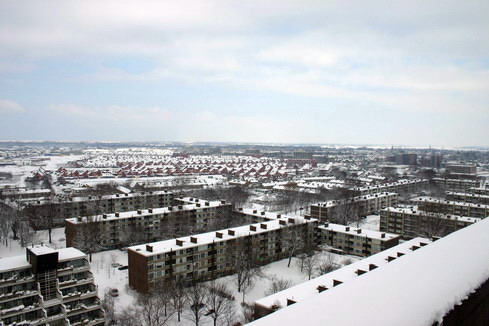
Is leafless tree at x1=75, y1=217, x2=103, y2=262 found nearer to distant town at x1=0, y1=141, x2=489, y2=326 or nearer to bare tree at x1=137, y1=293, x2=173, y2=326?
distant town at x1=0, y1=141, x2=489, y2=326

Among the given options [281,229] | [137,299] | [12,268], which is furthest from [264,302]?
[281,229]

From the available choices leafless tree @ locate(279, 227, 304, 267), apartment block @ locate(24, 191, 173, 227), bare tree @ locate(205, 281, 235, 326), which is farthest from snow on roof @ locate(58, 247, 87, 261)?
apartment block @ locate(24, 191, 173, 227)

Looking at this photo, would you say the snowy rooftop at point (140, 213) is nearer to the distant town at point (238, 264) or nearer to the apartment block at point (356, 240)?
the distant town at point (238, 264)

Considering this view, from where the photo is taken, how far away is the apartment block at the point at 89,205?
2175 centimetres

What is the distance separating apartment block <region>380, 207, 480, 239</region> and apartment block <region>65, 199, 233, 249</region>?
9.73 metres

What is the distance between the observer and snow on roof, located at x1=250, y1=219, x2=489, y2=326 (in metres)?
1.51

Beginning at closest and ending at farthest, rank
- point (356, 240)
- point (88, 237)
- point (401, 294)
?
1. point (401, 294)
2. point (88, 237)
3. point (356, 240)

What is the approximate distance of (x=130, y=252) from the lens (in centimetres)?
1348

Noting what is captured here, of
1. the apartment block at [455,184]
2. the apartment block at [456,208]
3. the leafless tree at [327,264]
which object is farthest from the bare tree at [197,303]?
the apartment block at [455,184]

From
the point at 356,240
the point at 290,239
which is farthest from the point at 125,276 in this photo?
the point at 356,240

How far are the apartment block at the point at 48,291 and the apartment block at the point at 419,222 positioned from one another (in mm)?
16702

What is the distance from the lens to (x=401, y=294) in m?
1.75

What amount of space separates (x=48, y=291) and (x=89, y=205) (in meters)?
14.4

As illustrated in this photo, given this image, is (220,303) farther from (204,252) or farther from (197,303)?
(204,252)
